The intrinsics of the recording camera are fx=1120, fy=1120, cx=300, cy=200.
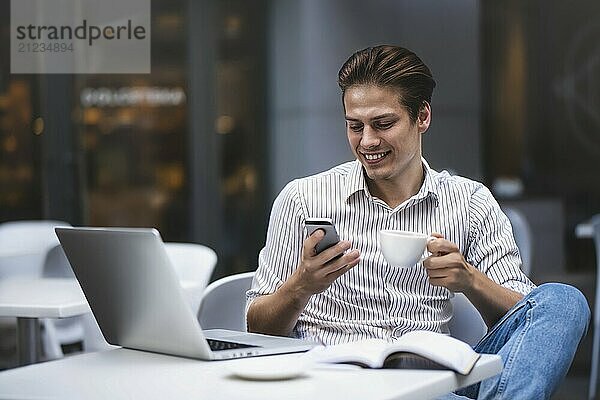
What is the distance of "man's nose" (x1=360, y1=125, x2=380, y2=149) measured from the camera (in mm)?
2633

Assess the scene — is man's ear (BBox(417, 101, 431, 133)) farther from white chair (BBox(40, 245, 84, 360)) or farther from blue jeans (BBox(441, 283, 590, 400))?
white chair (BBox(40, 245, 84, 360))

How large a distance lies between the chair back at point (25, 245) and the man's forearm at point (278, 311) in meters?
2.04

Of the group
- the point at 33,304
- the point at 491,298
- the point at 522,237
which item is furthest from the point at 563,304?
the point at 522,237

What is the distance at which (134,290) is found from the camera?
81.0 inches

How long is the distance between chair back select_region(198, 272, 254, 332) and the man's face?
516mm

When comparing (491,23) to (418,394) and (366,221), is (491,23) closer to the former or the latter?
(366,221)

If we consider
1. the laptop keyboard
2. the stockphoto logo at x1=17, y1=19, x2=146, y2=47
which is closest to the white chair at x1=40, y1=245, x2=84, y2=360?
the stockphoto logo at x1=17, y1=19, x2=146, y2=47

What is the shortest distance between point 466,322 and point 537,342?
597mm

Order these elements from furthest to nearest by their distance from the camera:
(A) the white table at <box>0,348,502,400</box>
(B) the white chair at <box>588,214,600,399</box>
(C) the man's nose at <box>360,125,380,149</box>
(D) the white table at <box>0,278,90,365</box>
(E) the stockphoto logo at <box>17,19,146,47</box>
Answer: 1. (B) the white chair at <box>588,214,600,399</box>
2. (E) the stockphoto logo at <box>17,19,146,47</box>
3. (D) the white table at <box>0,278,90,365</box>
4. (C) the man's nose at <box>360,125,380,149</box>
5. (A) the white table at <box>0,348,502,400</box>

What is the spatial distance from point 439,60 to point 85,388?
3.20m

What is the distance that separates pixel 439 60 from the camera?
4742mm

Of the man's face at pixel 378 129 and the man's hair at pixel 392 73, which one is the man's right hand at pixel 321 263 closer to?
the man's face at pixel 378 129

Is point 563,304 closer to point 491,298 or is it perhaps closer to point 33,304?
point 491,298

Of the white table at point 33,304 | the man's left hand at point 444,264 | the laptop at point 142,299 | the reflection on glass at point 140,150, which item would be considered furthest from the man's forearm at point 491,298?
the reflection on glass at point 140,150
